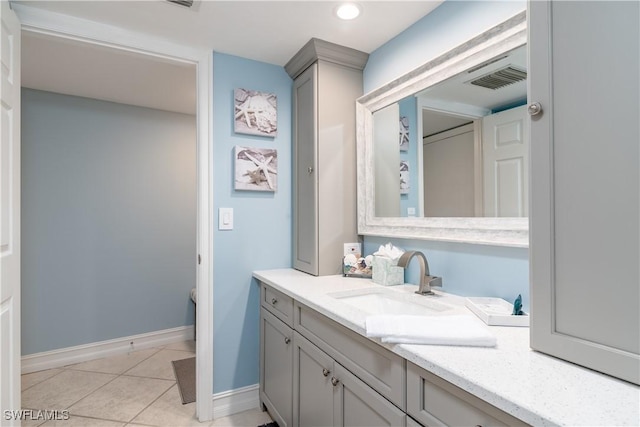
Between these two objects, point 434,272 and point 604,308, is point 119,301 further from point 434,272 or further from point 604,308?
point 604,308

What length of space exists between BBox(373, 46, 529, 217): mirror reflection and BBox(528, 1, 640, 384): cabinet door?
350 millimetres

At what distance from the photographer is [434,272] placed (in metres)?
1.60

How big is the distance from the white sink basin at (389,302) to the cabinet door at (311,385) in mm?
264

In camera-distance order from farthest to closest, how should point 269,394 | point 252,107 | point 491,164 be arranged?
point 252,107
point 269,394
point 491,164

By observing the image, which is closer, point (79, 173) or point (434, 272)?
point (434, 272)

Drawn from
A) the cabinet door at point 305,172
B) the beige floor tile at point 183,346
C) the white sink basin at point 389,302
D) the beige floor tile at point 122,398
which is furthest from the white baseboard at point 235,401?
the beige floor tile at point 183,346

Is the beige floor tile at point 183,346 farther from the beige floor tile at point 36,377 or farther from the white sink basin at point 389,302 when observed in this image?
the white sink basin at point 389,302

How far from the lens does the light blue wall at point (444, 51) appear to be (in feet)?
4.18

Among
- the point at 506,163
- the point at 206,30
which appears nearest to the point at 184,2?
the point at 206,30

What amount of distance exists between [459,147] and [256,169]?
3.95 feet

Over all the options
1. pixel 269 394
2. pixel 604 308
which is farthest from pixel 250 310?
pixel 604 308

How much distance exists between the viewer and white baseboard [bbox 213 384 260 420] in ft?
6.61

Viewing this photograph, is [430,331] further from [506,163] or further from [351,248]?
[351,248]

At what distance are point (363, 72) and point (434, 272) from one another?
1.32m
